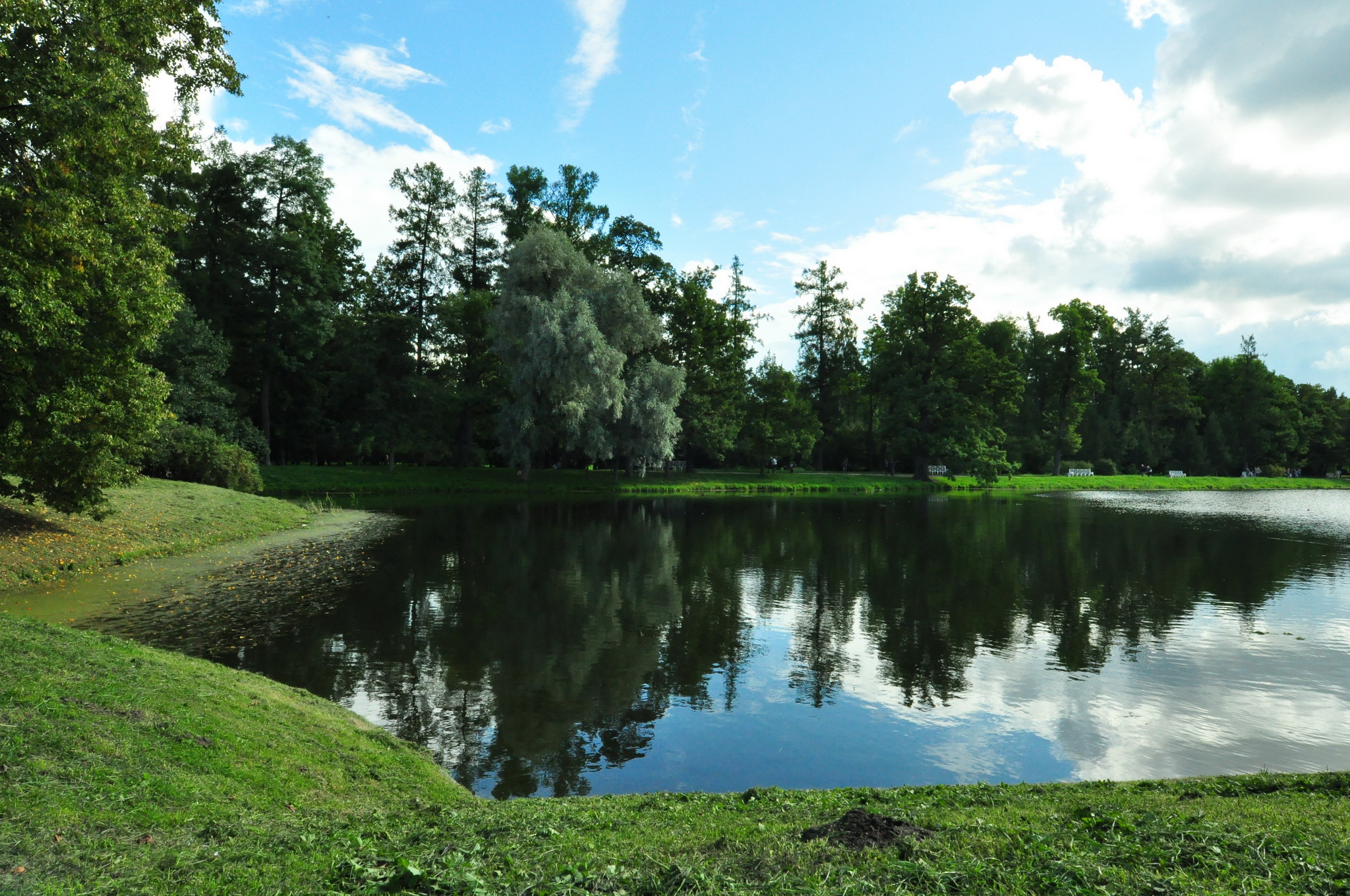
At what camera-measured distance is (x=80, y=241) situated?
1441cm

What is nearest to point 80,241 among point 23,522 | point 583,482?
point 23,522

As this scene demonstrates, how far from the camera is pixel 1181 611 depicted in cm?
1644

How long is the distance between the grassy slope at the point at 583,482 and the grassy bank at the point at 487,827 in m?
38.1

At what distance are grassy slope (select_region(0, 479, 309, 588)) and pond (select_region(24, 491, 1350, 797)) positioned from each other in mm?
3223

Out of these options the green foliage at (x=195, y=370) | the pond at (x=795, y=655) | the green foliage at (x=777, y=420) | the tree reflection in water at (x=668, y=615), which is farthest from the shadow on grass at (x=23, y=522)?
the green foliage at (x=777, y=420)

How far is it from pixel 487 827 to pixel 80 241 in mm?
15221

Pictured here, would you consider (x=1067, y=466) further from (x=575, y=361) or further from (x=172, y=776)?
(x=172, y=776)

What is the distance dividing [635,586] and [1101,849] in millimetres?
14222

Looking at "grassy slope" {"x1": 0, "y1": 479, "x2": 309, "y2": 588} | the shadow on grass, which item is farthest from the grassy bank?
the shadow on grass

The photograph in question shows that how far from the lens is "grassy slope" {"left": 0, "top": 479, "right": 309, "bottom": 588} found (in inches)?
630

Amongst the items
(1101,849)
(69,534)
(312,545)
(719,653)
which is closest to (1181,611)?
(719,653)

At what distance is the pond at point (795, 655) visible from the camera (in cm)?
852

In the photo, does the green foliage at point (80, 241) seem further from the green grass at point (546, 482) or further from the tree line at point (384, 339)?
the green grass at point (546, 482)

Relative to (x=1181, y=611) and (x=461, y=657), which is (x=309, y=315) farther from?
(x=1181, y=611)
